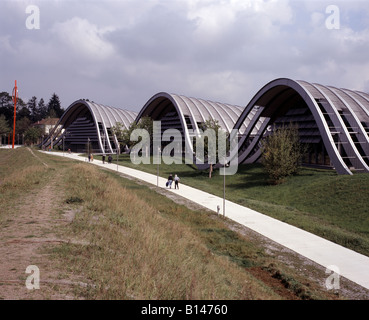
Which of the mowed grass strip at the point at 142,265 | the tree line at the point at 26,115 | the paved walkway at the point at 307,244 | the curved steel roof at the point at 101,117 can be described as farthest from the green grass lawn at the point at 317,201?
the tree line at the point at 26,115

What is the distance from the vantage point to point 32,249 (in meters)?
6.50

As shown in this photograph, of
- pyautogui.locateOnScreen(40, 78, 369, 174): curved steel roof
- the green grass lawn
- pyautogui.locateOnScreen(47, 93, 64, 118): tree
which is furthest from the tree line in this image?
the green grass lawn

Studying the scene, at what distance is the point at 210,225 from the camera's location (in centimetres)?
1383

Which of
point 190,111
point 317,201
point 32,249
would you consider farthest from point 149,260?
point 190,111

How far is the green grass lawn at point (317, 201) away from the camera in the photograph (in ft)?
46.2

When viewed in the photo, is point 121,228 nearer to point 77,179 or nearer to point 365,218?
point 77,179

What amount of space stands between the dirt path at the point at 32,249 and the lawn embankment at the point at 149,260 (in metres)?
0.15

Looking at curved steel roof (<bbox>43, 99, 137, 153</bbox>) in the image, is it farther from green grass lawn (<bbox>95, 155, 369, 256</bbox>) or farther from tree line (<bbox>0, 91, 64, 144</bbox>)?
green grass lawn (<bbox>95, 155, 369, 256</bbox>)

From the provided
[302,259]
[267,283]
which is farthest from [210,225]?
[267,283]

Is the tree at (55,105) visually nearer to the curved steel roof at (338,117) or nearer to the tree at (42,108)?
the tree at (42,108)

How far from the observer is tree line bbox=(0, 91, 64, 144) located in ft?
293
